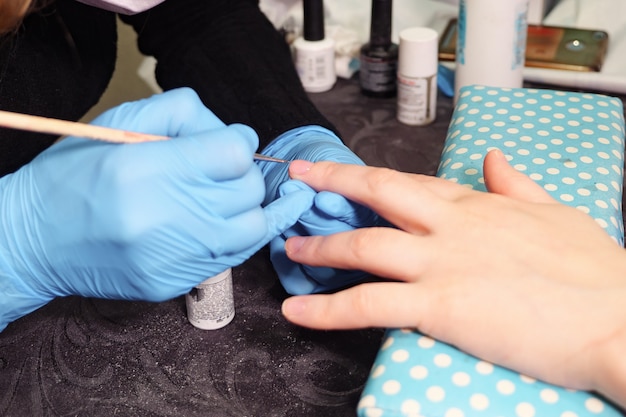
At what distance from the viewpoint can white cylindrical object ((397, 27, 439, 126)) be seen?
100cm

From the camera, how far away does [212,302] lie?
68 cm

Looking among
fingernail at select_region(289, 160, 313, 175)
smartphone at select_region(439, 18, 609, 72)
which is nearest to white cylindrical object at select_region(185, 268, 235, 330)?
fingernail at select_region(289, 160, 313, 175)

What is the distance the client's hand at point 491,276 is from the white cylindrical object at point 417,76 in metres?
0.41

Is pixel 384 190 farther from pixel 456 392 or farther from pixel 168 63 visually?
pixel 168 63

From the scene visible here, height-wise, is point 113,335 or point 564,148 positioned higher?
point 564,148

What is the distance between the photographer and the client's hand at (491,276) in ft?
1.63

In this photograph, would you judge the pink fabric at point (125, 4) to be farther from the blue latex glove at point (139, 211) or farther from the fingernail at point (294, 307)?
the fingernail at point (294, 307)

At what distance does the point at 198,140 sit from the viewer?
58 centimetres

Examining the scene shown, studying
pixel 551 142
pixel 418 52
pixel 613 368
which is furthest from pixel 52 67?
pixel 613 368

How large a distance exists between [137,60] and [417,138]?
2.21 ft

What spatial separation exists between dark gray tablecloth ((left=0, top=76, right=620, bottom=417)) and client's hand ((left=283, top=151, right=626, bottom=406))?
0.29 feet

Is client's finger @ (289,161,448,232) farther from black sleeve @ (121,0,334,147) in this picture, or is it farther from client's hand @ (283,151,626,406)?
black sleeve @ (121,0,334,147)

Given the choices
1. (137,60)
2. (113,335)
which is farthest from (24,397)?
(137,60)

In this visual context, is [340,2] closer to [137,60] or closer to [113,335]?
[137,60]
